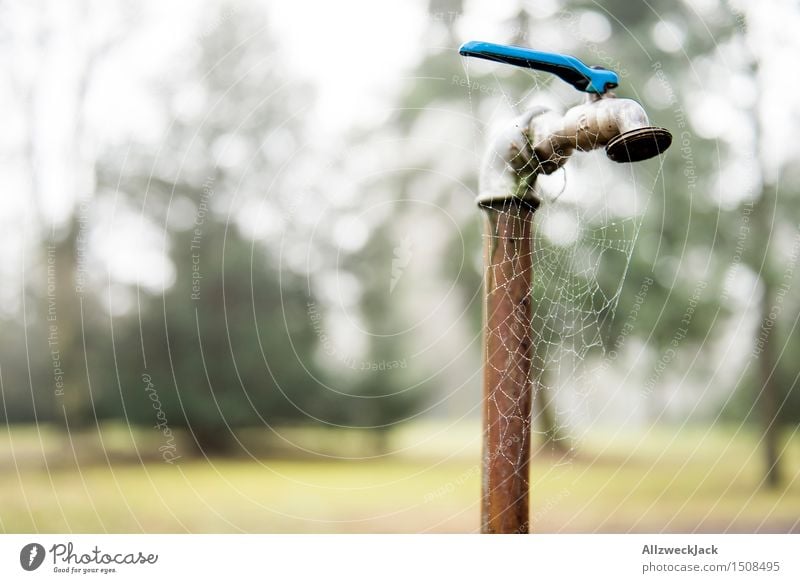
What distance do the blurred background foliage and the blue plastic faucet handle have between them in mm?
2193

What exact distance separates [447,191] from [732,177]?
2.49 metres

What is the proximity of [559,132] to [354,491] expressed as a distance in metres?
4.24

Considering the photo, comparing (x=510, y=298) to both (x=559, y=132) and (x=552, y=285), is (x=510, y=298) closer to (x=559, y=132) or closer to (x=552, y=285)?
(x=559, y=132)

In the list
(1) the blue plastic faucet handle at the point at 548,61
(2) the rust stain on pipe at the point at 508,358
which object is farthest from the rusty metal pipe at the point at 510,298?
(1) the blue plastic faucet handle at the point at 548,61

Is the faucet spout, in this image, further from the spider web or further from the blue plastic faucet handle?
the spider web

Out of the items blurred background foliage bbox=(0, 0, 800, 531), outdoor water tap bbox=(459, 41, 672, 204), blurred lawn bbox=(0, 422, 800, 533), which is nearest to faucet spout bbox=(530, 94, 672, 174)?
outdoor water tap bbox=(459, 41, 672, 204)

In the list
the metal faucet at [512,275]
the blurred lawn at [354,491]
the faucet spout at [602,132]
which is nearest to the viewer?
the faucet spout at [602,132]

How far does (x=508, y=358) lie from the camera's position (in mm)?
1659

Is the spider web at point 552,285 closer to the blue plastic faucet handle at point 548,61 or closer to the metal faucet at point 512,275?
the metal faucet at point 512,275

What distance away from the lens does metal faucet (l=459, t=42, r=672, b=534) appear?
5.29ft

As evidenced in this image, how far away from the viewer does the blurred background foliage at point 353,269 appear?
180 inches

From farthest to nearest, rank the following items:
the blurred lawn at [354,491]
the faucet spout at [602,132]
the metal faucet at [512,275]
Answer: the blurred lawn at [354,491] → the metal faucet at [512,275] → the faucet spout at [602,132]
